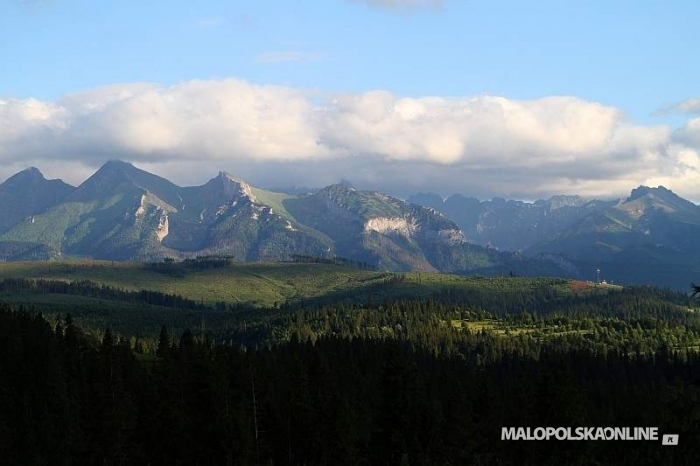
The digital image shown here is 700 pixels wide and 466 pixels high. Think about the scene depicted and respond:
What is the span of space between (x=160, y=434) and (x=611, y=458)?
172 feet

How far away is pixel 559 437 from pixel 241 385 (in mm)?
44696

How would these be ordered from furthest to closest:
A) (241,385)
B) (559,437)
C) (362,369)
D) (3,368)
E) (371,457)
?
(362,369) → (3,368) → (241,385) → (371,457) → (559,437)

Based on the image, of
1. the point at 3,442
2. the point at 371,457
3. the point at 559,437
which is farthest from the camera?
the point at 3,442

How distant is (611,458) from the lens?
84.1 meters

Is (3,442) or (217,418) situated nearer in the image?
(217,418)

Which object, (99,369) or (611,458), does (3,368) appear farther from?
(611,458)

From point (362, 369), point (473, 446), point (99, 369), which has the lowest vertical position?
point (362, 369)

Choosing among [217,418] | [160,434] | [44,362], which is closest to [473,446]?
[217,418]

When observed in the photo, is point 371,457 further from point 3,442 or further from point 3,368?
point 3,368

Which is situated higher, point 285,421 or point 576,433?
point 576,433

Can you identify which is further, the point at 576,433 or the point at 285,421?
the point at 285,421

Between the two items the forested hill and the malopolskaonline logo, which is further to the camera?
the forested hill

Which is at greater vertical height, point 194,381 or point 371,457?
point 194,381

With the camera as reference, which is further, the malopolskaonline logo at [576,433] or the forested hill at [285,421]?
the forested hill at [285,421]
